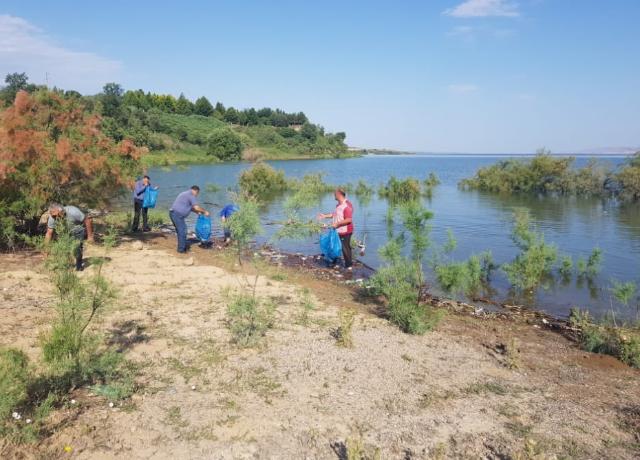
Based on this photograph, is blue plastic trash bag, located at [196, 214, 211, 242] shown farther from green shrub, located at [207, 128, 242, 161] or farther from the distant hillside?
green shrub, located at [207, 128, 242, 161]

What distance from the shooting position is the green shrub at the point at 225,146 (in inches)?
2975

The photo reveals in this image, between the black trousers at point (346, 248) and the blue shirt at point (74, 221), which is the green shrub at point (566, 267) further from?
the blue shirt at point (74, 221)

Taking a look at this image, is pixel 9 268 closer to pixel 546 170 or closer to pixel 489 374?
pixel 489 374

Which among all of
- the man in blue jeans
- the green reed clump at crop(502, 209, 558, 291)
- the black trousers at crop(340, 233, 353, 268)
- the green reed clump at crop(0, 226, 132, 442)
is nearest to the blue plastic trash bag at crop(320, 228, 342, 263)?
the black trousers at crop(340, 233, 353, 268)

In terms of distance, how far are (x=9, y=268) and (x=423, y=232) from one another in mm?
7895

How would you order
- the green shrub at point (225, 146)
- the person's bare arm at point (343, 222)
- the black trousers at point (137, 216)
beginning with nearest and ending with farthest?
the person's bare arm at point (343, 222) < the black trousers at point (137, 216) < the green shrub at point (225, 146)

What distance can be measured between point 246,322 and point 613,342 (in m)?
5.49

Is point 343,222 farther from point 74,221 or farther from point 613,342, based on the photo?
point 613,342

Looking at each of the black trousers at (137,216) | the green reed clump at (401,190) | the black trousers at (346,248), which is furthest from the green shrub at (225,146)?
the black trousers at (346,248)

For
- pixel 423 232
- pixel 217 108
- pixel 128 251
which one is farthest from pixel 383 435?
pixel 217 108

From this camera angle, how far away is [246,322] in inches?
268

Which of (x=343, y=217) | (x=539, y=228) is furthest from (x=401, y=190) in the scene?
(x=343, y=217)

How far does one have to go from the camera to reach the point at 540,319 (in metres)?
8.94

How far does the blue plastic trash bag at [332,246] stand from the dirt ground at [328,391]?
409 centimetres
